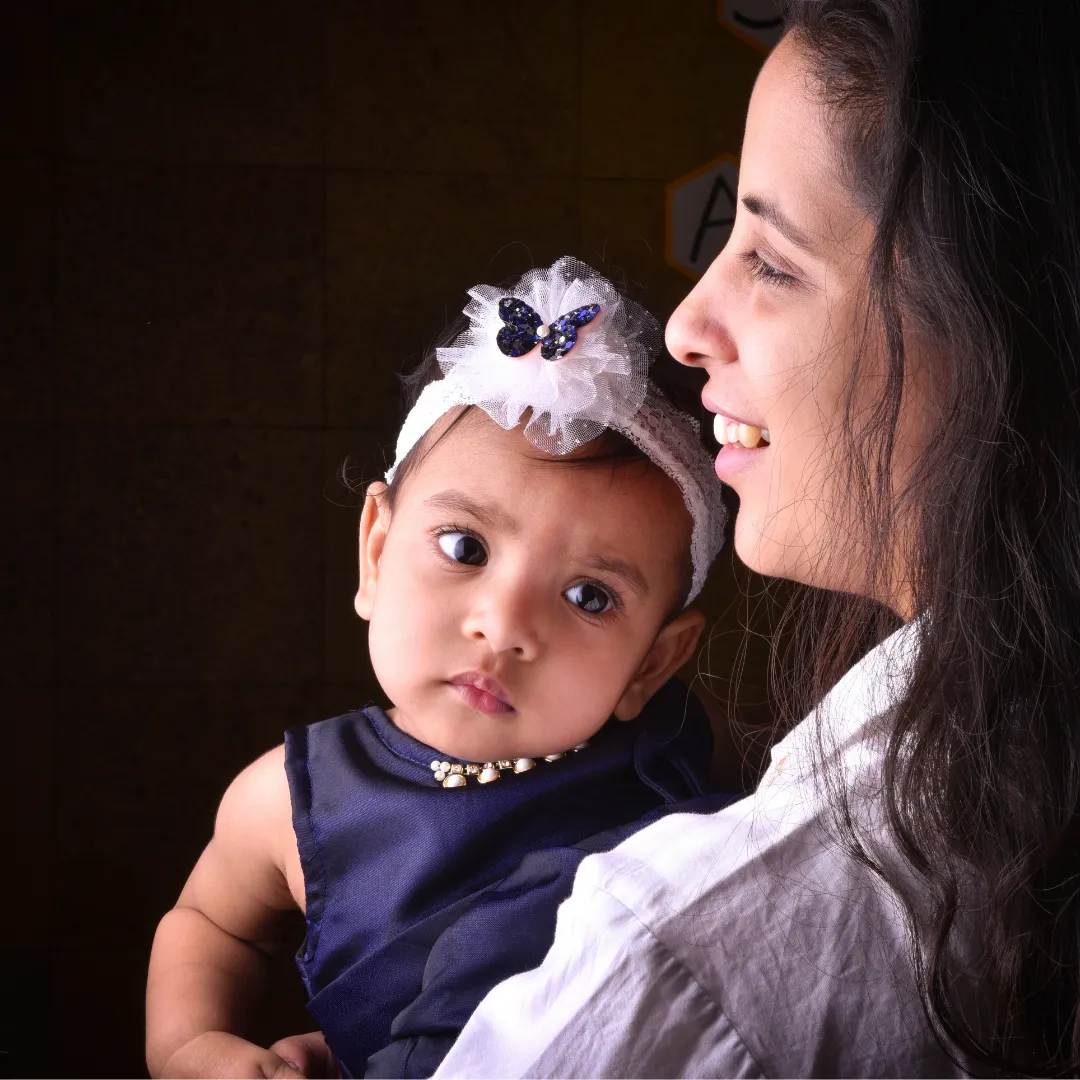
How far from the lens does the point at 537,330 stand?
0.99 metres

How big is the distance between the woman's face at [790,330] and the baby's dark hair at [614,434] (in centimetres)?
17

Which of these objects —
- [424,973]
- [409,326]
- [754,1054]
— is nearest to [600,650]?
[424,973]

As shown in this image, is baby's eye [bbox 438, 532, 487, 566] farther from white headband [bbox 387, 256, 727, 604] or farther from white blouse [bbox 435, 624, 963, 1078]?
white blouse [bbox 435, 624, 963, 1078]

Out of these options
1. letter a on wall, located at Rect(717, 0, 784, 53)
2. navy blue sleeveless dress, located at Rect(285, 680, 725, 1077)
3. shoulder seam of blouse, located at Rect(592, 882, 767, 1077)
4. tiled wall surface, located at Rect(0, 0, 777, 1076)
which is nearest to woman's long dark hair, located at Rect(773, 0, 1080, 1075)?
shoulder seam of blouse, located at Rect(592, 882, 767, 1077)

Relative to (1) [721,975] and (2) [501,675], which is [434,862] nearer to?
(2) [501,675]

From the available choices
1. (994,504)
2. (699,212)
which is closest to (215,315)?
(699,212)

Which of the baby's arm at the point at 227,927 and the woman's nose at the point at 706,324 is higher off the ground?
the woman's nose at the point at 706,324

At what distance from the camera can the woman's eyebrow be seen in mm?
690

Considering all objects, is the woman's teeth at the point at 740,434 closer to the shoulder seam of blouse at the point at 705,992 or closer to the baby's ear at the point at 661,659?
the baby's ear at the point at 661,659

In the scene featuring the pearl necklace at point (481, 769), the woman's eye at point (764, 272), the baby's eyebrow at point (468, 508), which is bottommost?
the pearl necklace at point (481, 769)

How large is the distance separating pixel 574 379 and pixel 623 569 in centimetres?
18

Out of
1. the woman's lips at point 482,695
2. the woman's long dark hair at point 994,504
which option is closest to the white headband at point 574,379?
the woman's lips at point 482,695

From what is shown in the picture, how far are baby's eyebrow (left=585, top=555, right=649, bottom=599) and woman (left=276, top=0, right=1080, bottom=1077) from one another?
0.98 ft

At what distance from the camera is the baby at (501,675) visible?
3.00ft
